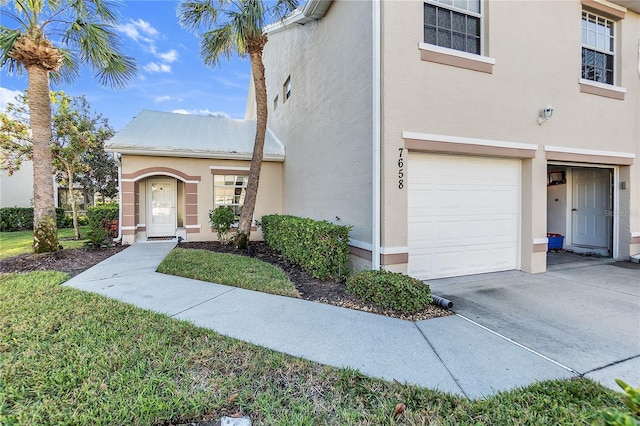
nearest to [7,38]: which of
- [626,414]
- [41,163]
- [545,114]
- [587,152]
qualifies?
[41,163]

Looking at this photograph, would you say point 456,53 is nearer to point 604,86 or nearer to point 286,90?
point 604,86

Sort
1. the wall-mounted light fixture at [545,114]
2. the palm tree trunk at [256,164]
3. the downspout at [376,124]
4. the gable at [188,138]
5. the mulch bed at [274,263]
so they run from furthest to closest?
the gable at [188,138] → the palm tree trunk at [256,164] → the wall-mounted light fixture at [545,114] → the downspout at [376,124] → the mulch bed at [274,263]

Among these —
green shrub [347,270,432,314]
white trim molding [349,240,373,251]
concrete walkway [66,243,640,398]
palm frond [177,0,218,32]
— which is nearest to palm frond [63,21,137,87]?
palm frond [177,0,218,32]

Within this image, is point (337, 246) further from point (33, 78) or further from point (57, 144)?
point (57, 144)

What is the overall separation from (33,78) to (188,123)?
534cm

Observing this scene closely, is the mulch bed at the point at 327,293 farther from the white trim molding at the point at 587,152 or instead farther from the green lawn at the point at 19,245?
the green lawn at the point at 19,245

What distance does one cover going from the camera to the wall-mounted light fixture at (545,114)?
6353 millimetres

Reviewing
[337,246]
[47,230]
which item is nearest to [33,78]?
[47,230]

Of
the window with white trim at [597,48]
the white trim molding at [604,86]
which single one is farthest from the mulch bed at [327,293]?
the window with white trim at [597,48]

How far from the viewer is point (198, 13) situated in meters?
8.52

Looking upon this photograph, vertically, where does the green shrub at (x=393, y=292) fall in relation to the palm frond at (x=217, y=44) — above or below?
below

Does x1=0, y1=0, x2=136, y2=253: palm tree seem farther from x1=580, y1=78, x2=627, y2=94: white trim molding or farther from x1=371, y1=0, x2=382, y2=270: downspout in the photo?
x1=580, y1=78, x2=627, y2=94: white trim molding

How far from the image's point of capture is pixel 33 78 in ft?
23.4

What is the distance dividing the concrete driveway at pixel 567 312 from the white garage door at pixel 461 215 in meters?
0.36
